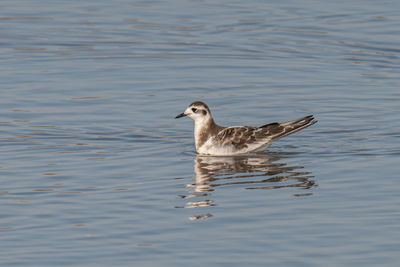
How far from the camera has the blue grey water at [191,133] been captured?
610 inches

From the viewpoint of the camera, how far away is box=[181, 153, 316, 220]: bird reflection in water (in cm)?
1895

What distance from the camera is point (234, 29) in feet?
118

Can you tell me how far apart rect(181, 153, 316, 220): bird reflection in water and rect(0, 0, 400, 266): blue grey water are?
0.19 ft

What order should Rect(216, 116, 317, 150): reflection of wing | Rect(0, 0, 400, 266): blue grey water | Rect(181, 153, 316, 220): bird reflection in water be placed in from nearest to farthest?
1. Rect(0, 0, 400, 266): blue grey water
2. Rect(181, 153, 316, 220): bird reflection in water
3. Rect(216, 116, 317, 150): reflection of wing

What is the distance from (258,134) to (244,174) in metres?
2.14

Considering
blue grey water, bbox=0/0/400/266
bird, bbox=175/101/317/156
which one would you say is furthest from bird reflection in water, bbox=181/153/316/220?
bird, bbox=175/101/317/156

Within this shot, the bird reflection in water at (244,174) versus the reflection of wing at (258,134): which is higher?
the reflection of wing at (258,134)

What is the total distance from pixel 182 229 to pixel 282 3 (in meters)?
24.9

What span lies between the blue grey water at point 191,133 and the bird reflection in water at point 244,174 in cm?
6

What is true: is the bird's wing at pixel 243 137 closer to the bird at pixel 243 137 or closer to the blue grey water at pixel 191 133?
the bird at pixel 243 137

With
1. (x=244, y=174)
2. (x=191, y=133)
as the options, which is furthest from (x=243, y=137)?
(x=191, y=133)

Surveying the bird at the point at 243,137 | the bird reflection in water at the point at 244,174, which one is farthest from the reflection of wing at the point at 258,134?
the bird reflection in water at the point at 244,174

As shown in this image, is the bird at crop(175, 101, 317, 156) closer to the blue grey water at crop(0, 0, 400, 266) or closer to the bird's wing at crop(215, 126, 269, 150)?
the bird's wing at crop(215, 126, 269, 150)

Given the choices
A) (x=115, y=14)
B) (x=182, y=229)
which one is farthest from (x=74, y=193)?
(x=115, y=14)
